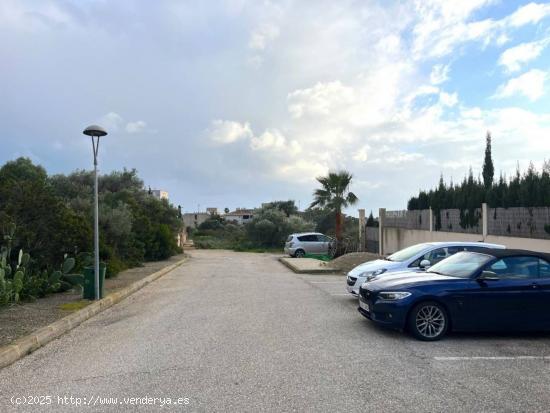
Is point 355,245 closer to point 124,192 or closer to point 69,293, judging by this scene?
point 124,192

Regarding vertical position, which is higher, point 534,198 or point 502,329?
point 534,198

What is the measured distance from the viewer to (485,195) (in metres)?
19.8

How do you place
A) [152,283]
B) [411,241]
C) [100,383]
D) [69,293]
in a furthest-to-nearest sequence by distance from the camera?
[411,241], [152,283], [69,293], [100,383]

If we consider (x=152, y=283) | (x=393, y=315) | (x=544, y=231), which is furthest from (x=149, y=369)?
(x=544, y=231)

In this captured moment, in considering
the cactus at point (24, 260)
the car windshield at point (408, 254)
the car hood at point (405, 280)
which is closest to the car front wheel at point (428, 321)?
the car hood at point (405, 280)

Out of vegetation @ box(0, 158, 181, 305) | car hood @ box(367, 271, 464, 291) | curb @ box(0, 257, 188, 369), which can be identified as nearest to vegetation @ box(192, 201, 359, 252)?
vegetation @ box(0, 158, 181, 305)

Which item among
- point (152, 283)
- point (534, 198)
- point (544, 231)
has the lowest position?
point (152, 283)

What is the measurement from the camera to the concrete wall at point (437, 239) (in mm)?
16094

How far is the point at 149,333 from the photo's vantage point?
8.70 meters

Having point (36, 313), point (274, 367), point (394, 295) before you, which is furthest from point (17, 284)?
point (394, 295)

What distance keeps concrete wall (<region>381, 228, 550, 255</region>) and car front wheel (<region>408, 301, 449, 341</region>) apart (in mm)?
9018

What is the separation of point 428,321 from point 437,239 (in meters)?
15.6

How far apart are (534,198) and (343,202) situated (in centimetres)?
1515

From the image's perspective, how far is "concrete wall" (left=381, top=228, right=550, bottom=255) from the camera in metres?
16.1
